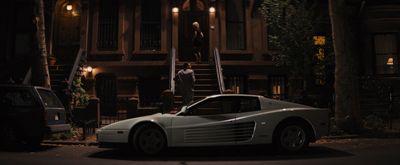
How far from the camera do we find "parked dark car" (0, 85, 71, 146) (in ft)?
29.6

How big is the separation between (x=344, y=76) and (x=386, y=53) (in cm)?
875

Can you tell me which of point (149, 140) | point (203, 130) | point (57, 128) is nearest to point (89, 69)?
point (57, 128)

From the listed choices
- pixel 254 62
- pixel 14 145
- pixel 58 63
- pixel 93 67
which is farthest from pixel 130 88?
pixel 14 145

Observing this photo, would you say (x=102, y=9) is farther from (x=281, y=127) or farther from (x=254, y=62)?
(x=281, y=127)

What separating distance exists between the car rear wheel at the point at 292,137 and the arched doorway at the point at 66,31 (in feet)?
44.7

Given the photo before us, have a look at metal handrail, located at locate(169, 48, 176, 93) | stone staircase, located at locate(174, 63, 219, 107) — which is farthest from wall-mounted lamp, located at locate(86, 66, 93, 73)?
stone staircase, located at locate(174, 63, 219, 107)

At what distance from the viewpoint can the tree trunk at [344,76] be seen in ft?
38.1

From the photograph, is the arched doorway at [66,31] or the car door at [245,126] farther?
the arched doorway at [66,31]

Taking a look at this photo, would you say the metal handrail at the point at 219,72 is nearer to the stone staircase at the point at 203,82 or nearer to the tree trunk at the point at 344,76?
the stone staircase at the point at 203,82

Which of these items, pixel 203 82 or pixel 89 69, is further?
pixel 89 69

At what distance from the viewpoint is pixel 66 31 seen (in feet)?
62.4

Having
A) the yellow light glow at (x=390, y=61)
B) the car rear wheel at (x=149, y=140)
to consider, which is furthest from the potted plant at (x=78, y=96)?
the yellow light glow at (x=390, y=61)

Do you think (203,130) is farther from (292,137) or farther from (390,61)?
(390,61)

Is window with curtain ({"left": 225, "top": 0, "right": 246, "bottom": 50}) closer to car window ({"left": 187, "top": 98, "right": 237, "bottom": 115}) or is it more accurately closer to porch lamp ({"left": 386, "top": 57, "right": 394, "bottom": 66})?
porch lamp ({"left": 386, "top": 57, "right": 394, "bottom": 66})
